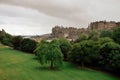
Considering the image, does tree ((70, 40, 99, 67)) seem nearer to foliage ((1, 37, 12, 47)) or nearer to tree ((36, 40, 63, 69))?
tree ((36, 40, 63, 69))

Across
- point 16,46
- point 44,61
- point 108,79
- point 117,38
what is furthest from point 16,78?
point 16,46

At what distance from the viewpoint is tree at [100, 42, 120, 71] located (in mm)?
57344

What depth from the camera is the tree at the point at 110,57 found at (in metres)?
57.3

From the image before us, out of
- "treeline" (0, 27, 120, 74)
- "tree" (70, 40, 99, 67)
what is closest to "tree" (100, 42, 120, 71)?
"treeline" (0, 27, 120, 74)

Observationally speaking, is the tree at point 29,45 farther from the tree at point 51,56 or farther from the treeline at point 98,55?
the tree at point 51,56

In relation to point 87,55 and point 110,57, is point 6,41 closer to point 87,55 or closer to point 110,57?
point 87,55

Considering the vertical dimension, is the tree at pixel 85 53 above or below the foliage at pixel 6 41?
below

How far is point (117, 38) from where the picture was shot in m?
80.9

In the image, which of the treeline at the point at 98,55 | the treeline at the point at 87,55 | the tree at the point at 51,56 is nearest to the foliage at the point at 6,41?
the treeline at the point at 87,55

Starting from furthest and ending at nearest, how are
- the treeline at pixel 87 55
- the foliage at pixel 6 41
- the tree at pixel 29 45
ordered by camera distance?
1. the foliage at pixel 6 41
2. the tree at pixel 29 45
3. the treeline at pixel 87 55

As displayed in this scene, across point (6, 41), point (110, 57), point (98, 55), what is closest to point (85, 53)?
point (98, 55)

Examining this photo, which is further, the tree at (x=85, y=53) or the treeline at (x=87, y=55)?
the tree at (x=85, y=53)

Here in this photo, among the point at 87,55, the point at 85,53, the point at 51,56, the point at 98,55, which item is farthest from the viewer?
the point at 98,55

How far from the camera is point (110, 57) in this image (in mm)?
59094
